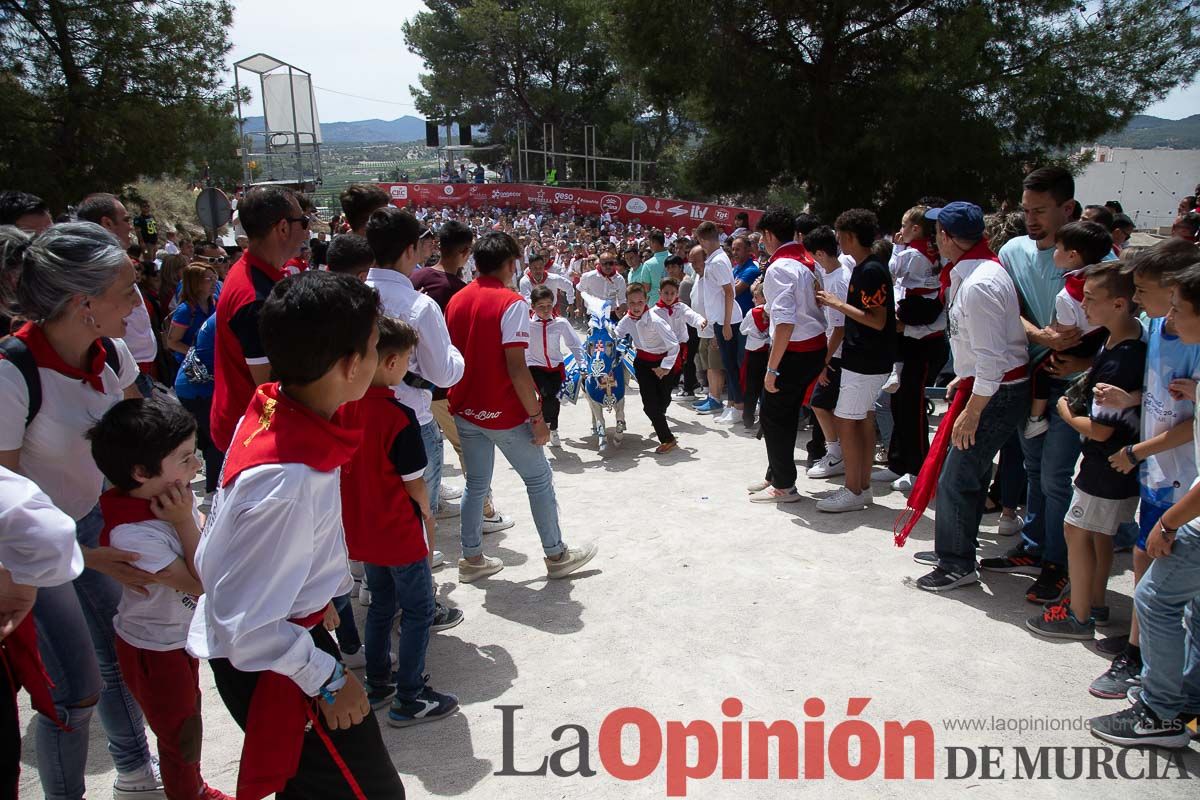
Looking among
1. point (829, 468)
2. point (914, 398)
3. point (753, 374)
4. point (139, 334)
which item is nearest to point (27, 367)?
point (139, 334)

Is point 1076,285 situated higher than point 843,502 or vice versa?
point 1076,285

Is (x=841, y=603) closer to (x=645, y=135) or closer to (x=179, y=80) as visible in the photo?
(x=179, y=80)

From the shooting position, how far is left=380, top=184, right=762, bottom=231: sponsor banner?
944 inches

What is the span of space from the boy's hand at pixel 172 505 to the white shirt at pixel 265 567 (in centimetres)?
72

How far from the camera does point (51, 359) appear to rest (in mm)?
2498

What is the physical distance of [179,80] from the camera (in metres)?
14.0

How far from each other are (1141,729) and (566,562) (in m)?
2.74

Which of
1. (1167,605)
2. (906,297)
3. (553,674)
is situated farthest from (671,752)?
(906,297)

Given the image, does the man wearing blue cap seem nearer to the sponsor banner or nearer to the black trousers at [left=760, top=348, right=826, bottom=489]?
the black trousers at [left=760, top=348, right=826, bottom=489]

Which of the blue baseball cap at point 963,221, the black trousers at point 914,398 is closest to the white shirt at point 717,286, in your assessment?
the black trousers at point 914,398

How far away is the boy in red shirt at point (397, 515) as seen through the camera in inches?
124

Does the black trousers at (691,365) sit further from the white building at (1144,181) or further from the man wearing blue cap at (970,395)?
the white building at (1144,181)

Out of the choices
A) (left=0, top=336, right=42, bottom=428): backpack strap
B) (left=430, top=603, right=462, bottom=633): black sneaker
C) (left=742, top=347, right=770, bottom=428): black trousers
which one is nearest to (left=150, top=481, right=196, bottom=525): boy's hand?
(left=0, top=336, right=42, bottom=428): backpack strap

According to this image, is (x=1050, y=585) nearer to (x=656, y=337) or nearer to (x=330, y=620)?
(x=330, y=620)
